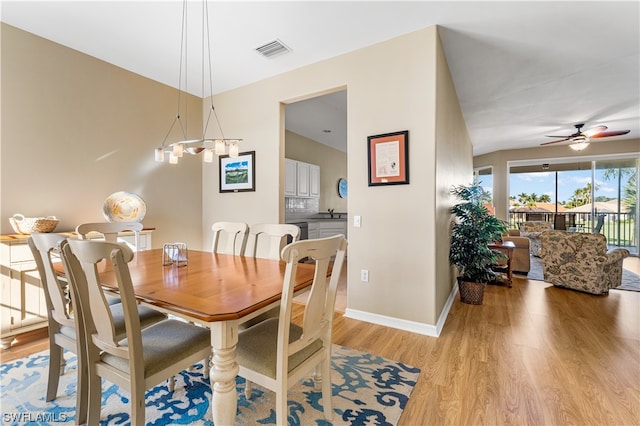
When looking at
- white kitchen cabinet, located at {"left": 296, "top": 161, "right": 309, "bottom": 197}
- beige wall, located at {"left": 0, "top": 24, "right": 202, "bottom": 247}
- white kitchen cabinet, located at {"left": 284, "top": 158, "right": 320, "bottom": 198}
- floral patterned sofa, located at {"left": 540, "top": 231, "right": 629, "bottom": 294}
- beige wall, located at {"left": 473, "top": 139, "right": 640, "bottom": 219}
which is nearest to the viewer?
beige wall, located at {"left": 0, "top": 24, "right": 202, "bottom": 247}

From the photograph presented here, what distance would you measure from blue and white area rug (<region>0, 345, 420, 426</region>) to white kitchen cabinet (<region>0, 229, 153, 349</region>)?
1.48 feet

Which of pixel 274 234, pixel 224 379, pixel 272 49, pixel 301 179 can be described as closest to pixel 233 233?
pixel 274 234

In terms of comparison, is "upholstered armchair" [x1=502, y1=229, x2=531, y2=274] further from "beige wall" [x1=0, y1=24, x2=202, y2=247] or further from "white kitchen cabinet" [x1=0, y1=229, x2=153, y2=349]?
"white kitchen cabinet" [x1=0, y1=229, x2=153, y2=349]

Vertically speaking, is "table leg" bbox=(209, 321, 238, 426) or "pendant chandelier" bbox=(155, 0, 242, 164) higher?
"pendant chandelier" bbox=(155, 0, 242, 164)

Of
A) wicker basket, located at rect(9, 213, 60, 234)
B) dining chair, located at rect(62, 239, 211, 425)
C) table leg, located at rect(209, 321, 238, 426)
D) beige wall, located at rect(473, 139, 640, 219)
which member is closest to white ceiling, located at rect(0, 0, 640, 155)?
wicker basket, located at rect(9, 213, 60, 234)

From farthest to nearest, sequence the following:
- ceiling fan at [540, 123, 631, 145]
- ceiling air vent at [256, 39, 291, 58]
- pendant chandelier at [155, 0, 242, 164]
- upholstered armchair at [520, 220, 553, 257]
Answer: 1. upholstered armchair at [520, 220, 553, 257]
2. ceiling fan at [540, 123, 631, 145]
3. ceiling air vent at [256, 39, 291, 58]
4. pendant chandelier at [155, 0, 242, 164]

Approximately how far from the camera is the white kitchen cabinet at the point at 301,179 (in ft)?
17.6

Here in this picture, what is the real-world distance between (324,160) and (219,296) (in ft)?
19.2

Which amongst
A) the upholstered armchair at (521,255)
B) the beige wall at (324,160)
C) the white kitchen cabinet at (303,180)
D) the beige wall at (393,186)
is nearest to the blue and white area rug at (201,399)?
the beige wall at (393,186)

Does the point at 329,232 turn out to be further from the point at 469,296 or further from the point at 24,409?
the point at 24,409

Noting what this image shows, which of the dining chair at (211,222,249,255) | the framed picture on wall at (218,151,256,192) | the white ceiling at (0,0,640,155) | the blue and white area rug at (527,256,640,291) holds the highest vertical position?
the white ceiling at (0,0,640,155)

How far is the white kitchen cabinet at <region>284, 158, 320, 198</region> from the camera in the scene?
536 centimetres

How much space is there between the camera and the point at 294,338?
1.42m

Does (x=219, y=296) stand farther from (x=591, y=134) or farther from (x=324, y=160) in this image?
(x=591, y=134)
